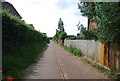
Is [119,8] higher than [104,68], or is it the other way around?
[119,8]

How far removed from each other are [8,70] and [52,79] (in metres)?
1.88

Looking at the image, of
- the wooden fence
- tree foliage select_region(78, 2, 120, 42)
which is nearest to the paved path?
the wooden fence

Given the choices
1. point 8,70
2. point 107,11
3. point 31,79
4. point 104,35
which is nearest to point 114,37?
point 104,35

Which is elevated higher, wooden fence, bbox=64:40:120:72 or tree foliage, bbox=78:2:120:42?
tree foliage, bbox=78:2:120:42

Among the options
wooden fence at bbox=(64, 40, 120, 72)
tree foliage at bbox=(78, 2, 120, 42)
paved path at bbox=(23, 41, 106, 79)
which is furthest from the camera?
wooden fence at bbox=(64, 40, 120, 72)

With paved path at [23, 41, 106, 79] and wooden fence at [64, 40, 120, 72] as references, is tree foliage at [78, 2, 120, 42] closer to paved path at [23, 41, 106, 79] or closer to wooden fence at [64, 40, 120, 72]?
wooden fence at [64, 40, 120, 72]

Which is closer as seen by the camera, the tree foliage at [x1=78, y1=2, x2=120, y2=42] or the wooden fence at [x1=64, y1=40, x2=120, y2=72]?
the tree foliage at [x1=78, y1=2, x2=120, y2=42]

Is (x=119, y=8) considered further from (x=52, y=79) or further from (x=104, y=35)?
(x=52, y=79)

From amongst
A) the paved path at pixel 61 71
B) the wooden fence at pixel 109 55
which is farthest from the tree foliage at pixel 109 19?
the paved path at pixel 61 71

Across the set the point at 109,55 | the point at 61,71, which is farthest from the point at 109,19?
the point at 61,71

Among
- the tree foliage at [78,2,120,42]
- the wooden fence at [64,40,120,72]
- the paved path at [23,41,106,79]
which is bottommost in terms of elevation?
the paved path at [23,41,106,79]

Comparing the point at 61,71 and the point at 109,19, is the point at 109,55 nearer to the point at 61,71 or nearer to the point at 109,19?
the point at 109,19

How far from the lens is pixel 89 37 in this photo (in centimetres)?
854

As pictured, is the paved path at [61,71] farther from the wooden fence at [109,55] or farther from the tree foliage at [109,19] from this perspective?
the tree foliage at [109,19]
